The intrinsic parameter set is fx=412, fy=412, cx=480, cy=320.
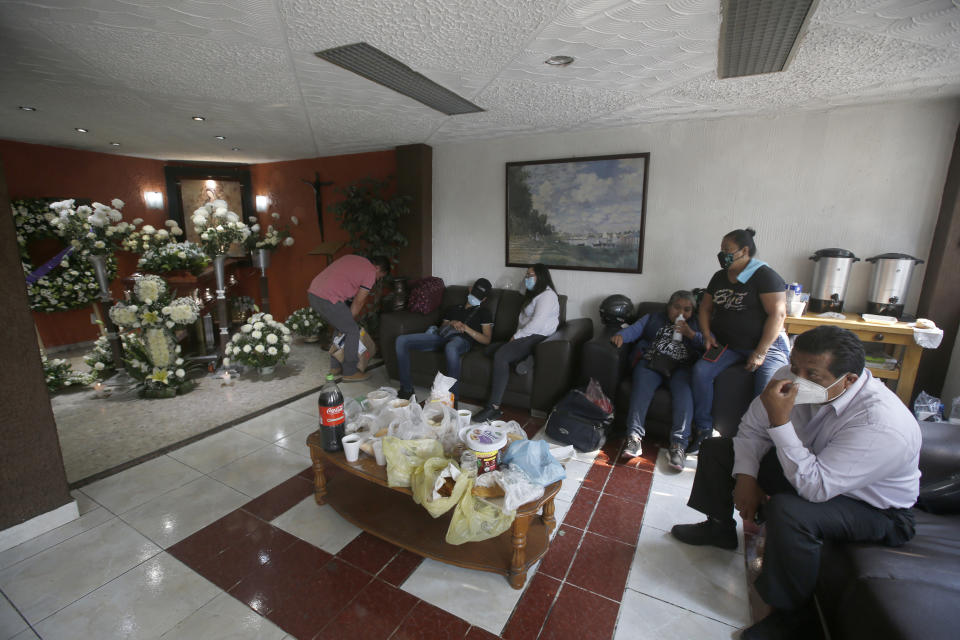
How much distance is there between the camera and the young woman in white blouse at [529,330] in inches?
121

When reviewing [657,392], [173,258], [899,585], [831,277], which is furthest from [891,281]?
[173,258]

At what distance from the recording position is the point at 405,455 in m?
1.73

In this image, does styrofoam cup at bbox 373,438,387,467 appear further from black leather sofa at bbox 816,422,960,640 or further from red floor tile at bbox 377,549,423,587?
black leather sofa at bbox 816,422,960,640

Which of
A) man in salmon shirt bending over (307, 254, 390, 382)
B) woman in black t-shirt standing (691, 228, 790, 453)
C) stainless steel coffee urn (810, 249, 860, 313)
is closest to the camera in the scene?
woman in black t-shirt standing (691, 228, 790, 453)

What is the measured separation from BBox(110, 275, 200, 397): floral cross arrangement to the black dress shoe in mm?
3826

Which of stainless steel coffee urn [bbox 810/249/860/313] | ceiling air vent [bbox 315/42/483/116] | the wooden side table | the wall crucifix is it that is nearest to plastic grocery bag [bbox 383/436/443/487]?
ceiling air vent [bbox 315/42/483/116]

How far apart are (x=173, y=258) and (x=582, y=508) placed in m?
4.18

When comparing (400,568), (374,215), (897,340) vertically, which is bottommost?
(400,568)

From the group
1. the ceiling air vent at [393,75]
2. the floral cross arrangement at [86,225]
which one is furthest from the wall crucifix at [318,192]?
the ceiling air vent at [393,75]

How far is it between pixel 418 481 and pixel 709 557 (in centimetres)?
133

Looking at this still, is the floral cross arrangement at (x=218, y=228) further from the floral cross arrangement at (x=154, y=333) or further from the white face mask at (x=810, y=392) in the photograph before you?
the white face mask at (x=810, y=392)

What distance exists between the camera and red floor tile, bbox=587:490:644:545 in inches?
76.7

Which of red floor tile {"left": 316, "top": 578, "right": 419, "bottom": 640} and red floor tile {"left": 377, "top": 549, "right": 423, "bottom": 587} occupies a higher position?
red floor tile {"left": 316, "top": 578, "right": 419, "bottom": 640}

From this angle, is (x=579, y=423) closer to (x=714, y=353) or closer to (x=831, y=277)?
(x=714, y=353)
